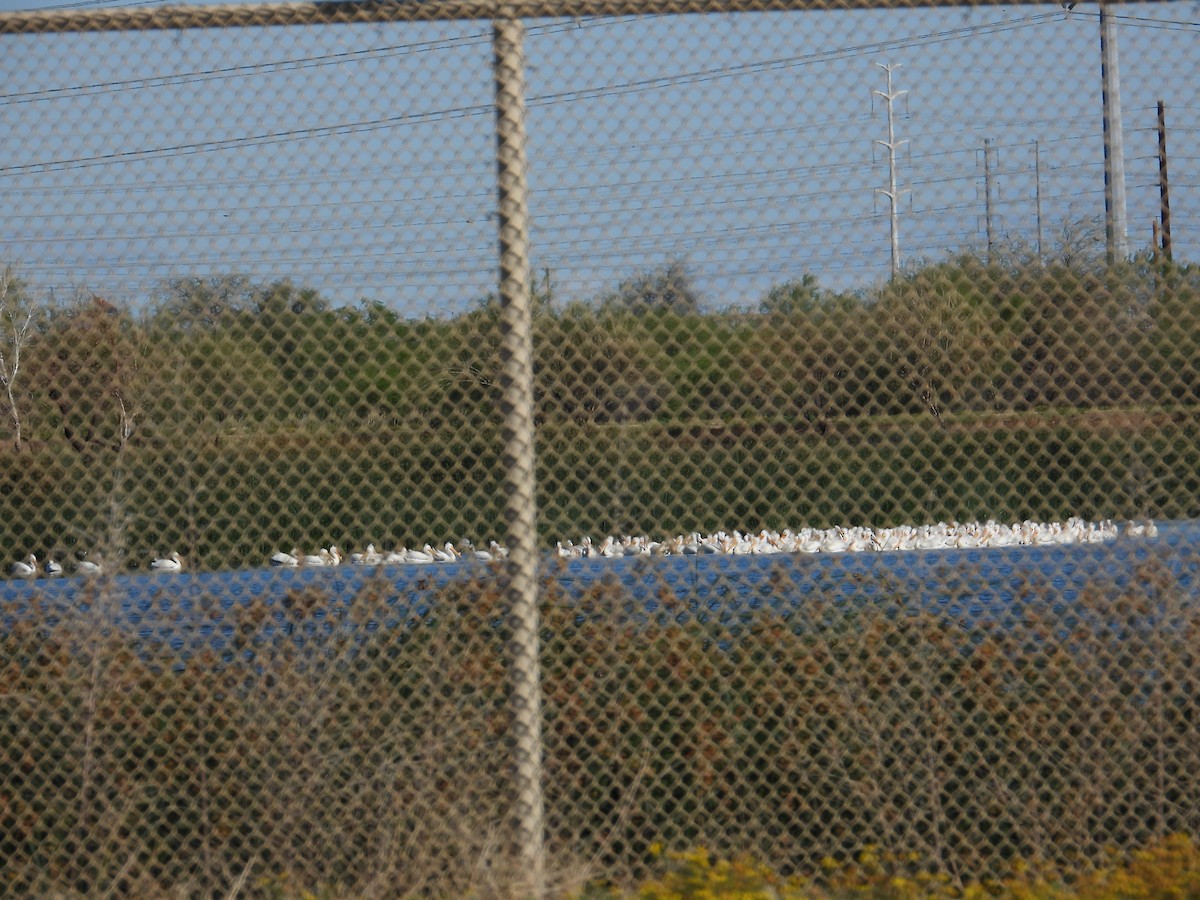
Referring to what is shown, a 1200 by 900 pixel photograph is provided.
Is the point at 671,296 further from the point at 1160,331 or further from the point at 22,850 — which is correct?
the point at 22,850

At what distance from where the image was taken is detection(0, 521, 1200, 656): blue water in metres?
3.71

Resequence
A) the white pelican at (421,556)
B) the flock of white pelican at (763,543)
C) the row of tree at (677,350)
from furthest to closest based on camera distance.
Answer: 1. the white pelican at (421,556)
2. the flock of white pelican at (763,543)
3. the row of tree at (677,350)

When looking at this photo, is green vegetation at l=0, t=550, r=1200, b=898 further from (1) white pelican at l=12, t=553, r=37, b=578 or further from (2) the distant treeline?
(2) the distant treeline

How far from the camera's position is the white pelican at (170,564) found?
3613mm

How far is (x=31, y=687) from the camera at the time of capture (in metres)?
4.05

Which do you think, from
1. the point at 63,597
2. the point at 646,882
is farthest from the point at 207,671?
the point at 646,882

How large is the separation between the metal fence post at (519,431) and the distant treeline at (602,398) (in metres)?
0.14

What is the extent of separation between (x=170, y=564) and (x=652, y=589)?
1.64m

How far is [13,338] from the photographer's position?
3525 mm

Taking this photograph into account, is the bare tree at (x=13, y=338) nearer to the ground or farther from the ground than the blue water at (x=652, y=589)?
farther from the ground

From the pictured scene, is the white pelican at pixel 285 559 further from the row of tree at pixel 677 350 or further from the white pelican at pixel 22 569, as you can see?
the white pelican at pixel 22 569

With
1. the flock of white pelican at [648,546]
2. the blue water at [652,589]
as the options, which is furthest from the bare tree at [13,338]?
the blue water at [652,589]

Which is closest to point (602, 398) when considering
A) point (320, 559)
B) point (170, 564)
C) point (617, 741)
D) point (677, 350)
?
Answer: point (677, 350)

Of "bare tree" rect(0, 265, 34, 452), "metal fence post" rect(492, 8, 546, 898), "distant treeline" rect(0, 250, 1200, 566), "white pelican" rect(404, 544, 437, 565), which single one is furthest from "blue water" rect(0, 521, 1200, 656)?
"metal fence post" rect(492, 8, 546, 898)
